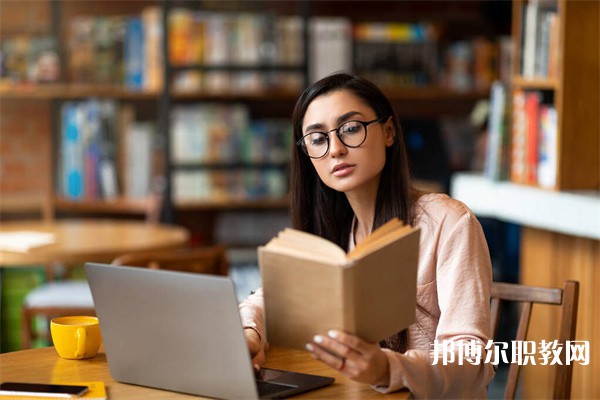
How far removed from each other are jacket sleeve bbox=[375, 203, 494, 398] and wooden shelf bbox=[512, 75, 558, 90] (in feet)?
5.78

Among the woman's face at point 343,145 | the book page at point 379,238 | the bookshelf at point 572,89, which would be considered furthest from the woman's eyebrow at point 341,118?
the bookshelf at point 572,89

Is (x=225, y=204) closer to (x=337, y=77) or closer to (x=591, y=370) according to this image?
(x=591, y=370)

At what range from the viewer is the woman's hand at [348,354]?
1.53m

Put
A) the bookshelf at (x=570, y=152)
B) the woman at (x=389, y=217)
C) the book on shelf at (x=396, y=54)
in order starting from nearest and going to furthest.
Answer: the woman at (x=389, y=217), the bookshelf at (x=570, y=152), the book on shelf at (x=396, y=54)

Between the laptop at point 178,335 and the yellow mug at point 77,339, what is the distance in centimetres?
16

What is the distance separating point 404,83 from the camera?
5.38m

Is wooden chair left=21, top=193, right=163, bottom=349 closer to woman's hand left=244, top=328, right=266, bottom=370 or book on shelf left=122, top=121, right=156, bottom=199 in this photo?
book on shelf left=122, top=121, right=156, bottom=199

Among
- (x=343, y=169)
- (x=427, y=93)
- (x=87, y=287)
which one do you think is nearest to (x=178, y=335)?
(x=343, y=169)

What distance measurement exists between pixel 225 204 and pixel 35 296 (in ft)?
3.94

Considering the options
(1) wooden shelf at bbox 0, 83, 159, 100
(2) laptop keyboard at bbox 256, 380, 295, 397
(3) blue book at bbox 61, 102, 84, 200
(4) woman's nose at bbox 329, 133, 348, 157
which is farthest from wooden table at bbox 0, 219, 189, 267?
(2) laptop keyboard at bbox 256, 380, 295, 397

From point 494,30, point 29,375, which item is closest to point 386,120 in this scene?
point 29,375

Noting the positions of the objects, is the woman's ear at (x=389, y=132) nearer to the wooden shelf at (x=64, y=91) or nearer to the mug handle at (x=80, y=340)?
the mug handle at (x=80, y=340)

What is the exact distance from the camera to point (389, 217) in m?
1.99

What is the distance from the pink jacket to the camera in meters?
1.66
